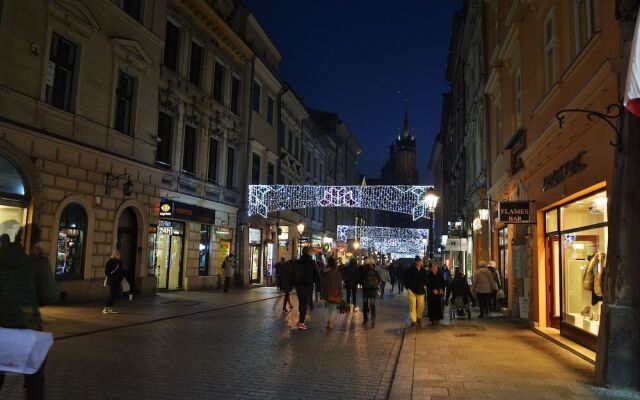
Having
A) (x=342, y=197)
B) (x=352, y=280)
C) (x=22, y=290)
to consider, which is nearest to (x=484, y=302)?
(x=352, y=280)

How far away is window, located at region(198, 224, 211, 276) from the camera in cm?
2555

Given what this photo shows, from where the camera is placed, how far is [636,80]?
5.78 m

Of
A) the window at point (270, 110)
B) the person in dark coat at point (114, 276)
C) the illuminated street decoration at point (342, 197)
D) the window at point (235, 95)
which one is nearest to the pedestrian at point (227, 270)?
the illuminated street decoration at point (342, 197)

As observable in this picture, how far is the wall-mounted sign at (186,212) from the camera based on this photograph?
2219 centimetres

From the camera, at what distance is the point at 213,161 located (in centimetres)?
2695

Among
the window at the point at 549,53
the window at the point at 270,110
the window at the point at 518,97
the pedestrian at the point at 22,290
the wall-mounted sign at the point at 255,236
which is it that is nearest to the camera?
the pedestrian at the point at 22,290

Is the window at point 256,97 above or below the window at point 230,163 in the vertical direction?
above

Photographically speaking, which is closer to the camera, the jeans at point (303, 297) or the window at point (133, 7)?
the jeans at point (303, 297)

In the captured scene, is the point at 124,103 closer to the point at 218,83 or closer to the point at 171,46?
the point at 171,46

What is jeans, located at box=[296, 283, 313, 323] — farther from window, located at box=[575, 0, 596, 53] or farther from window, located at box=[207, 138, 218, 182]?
window, located at box=[207, 138, 218, 182]

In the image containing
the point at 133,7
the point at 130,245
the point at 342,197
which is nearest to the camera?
the point at 133,7

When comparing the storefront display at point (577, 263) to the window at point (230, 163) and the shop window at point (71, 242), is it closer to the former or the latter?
the shop window at point (71, 242)

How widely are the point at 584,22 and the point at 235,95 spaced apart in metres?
21.5

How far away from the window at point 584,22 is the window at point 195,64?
59.1 feet
